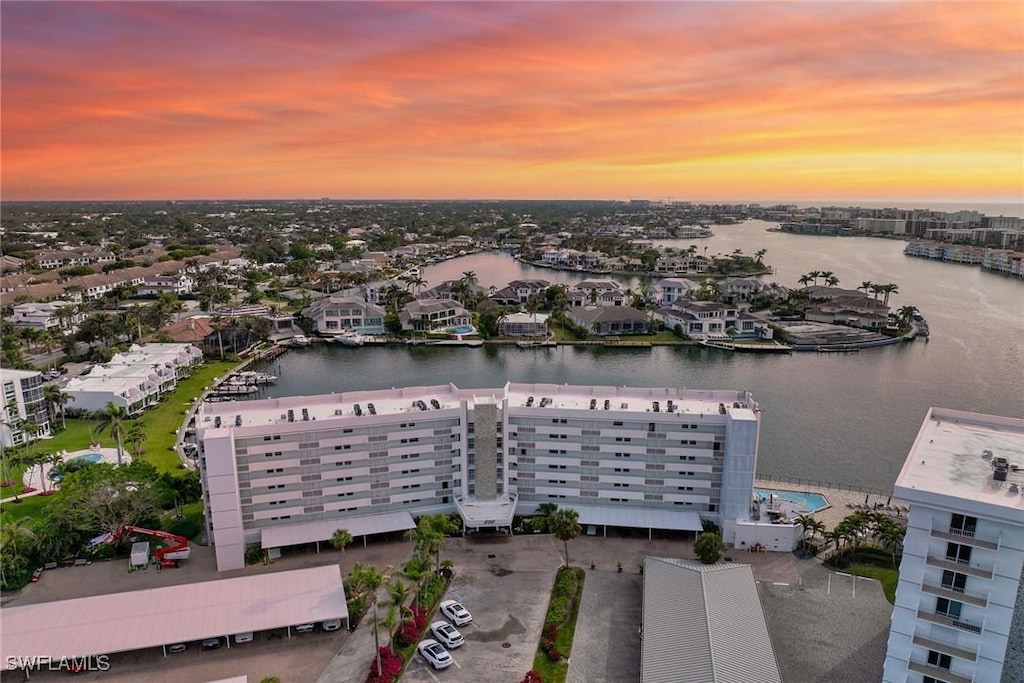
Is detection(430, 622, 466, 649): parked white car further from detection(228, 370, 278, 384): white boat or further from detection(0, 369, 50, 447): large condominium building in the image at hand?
detection(228, 370, 278, 384): white boat

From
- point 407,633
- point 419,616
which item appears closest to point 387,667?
point 407,633

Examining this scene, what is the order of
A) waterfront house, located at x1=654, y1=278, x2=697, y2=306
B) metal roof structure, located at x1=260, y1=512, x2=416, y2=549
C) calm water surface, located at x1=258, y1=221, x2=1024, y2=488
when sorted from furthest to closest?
1. waterfront house, located at x1=654, y1=278, x2=697, y2=306
2. calm water surface, located at x1=258, y1=221, x2=1024, y2=488
3. metal roof structure, located at x1=260, y1=512, x2=416, y2=549

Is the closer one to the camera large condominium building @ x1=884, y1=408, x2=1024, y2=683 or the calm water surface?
large condominium building @ x1=884, y1=408, x2=1024, y2=683

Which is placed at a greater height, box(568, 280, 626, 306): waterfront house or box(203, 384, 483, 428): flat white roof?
box(203, 384, 483, 428): flat white roof

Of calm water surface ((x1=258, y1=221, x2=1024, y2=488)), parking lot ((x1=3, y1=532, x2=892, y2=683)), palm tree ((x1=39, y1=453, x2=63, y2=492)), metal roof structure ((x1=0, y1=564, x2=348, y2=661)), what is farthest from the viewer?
calm water surface ((x1=258, y1=221, x2=1024, y2=488))

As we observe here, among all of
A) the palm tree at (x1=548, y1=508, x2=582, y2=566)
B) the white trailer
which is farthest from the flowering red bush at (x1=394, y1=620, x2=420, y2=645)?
the white trailer

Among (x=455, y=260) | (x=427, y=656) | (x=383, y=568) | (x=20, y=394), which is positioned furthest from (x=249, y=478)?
(x=455, y=260)

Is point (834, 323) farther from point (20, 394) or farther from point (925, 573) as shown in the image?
point (20, 394)
